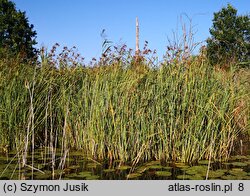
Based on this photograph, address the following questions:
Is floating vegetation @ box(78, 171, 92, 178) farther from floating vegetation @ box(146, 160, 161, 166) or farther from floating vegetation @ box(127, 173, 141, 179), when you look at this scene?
floating vegetation @ box(146, 160, 161, 166)

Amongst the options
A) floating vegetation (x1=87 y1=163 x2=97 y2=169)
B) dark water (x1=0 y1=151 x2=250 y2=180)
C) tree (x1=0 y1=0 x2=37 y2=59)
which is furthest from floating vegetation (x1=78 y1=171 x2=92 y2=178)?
tree (x1=0 y1=0 x2=37 y2=59)

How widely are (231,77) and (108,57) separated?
2.12 m

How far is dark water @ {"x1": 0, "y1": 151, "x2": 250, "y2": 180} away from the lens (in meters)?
4.14

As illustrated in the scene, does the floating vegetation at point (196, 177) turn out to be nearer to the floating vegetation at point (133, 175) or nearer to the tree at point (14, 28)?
the floating vegetation at point (133, 175)

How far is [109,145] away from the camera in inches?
194

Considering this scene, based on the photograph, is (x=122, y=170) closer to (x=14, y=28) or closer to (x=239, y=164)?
(x=239, y=164)

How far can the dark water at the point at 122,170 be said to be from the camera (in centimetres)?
414

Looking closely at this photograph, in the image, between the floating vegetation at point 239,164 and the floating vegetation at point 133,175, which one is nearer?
the floating vegetation at point 133,175

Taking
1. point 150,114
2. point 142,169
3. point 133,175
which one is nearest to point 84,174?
point 133,175

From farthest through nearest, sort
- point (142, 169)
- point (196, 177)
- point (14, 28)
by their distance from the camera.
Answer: point (14, 28), point (142, 169), point (196, 177)

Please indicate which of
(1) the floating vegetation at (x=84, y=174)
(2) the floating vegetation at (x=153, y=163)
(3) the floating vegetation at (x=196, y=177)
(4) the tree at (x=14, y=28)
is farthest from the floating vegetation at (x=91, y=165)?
(4) the tree at (x=14, y=28)

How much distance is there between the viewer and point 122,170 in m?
4.47
